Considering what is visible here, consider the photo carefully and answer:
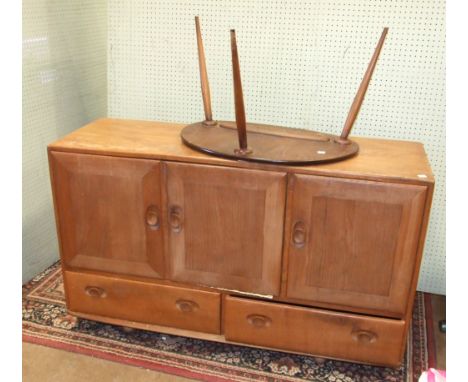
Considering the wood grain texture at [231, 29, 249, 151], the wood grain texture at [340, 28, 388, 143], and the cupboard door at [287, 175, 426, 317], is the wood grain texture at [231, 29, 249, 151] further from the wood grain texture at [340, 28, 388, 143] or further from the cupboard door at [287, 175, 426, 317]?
the wood grain texture at [340, 28, 388, 143]

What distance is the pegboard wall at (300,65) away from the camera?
188 centimetres

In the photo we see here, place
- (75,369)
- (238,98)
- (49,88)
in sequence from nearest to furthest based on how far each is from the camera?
(238,98), (75,369), (49,88)

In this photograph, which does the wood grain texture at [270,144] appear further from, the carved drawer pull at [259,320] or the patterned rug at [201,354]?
the patterned rug at [201,354]

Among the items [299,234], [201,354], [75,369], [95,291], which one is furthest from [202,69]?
[75,369]

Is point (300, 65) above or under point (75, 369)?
above

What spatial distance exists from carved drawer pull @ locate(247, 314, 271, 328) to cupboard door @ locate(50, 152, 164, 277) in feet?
1.19

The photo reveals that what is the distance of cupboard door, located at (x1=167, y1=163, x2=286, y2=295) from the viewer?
5.20 ft

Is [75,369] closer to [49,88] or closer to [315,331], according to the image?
[315,331]

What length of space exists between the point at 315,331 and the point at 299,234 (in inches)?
14.6

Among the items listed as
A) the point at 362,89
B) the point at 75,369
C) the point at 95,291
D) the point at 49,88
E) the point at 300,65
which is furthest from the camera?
the point at 49,88

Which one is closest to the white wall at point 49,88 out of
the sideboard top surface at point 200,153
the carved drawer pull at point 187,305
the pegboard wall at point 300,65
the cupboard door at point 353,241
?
the pegboard wall at point 300,65

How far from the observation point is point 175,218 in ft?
5.53

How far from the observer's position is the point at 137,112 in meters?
2.23
